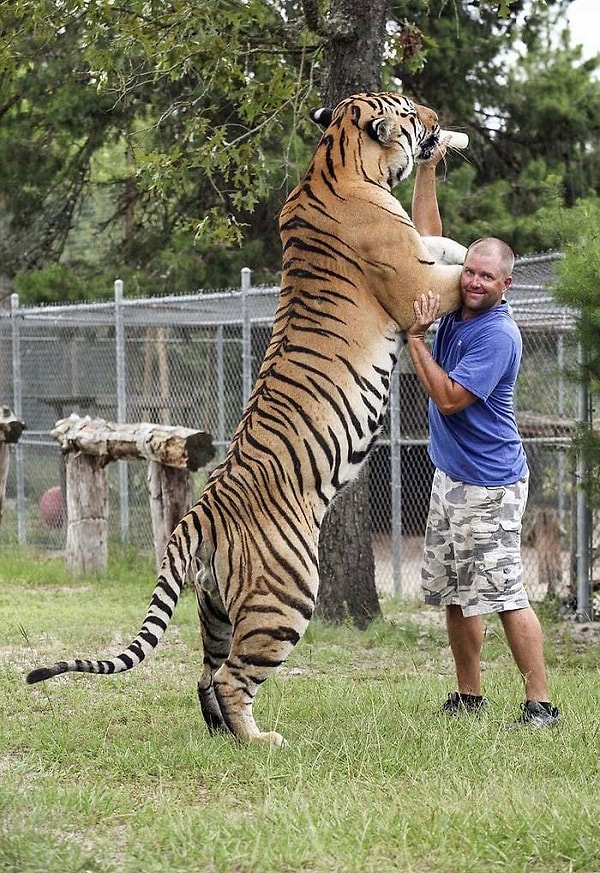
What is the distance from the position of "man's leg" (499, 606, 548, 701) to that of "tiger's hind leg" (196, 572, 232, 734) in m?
1.17

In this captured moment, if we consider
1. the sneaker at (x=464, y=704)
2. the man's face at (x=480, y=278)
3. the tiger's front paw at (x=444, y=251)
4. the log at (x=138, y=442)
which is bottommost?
the sneaker at (x=464, y=704)

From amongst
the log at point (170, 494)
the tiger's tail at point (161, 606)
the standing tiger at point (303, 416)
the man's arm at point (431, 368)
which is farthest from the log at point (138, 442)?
the man's arm at point (431, 368)

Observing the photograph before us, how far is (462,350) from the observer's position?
5.34 meters

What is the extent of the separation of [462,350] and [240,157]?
12.1ft

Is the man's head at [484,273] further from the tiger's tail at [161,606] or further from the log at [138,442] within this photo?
the log at [138,442]

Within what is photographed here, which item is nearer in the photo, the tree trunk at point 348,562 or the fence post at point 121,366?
the tree trunk at point 348,562

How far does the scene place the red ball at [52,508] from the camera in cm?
1424

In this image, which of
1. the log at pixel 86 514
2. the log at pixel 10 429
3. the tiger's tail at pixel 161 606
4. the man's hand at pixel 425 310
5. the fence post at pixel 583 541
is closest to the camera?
the tiger's tail at pixel 161 606

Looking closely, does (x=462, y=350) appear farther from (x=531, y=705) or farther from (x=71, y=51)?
(x=71, y=51)

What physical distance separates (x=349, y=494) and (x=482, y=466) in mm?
2947

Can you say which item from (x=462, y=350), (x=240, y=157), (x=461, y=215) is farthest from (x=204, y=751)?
(x=461, y=215)

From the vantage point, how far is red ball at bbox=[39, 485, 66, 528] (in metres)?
14.2

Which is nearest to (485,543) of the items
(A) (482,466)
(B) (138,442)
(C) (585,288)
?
(A) (482,466)

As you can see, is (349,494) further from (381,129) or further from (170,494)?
(381,129)
